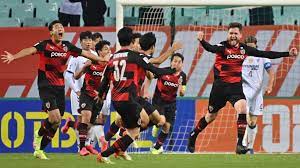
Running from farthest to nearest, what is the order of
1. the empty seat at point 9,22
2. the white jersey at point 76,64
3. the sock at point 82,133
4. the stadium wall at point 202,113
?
the empty seat at point 9,22, the stadium wall at point 202,113, the white jersey at point 76,64, the sock at point 82,133

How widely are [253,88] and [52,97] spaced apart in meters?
4.88

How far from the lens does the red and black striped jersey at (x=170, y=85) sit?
19.5 m

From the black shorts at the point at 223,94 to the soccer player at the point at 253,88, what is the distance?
6.51 ft

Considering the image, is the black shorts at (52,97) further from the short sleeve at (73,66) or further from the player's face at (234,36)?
the player's face at (234,36)

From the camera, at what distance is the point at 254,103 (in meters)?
19.6

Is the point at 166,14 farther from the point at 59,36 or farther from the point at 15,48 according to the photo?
the point at 59,36

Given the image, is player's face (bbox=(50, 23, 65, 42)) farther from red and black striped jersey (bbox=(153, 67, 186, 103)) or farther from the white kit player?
red and black striped jersey (bbox=(153, 67, 186, 103))

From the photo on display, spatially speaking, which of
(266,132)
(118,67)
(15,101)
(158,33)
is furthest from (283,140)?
(118,67)

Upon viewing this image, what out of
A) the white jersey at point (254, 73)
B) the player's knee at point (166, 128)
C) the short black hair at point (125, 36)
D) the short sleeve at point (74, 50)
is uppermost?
the short black hair at point (125, 36)

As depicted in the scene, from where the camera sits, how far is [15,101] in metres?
20.5

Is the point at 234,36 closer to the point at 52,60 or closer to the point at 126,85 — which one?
the point at 52,60

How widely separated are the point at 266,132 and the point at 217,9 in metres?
3.19

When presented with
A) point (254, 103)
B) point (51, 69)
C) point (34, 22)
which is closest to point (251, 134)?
point (254, 103)

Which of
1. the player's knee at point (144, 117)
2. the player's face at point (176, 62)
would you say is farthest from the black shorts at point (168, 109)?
the player's knee at point (144, 117)
